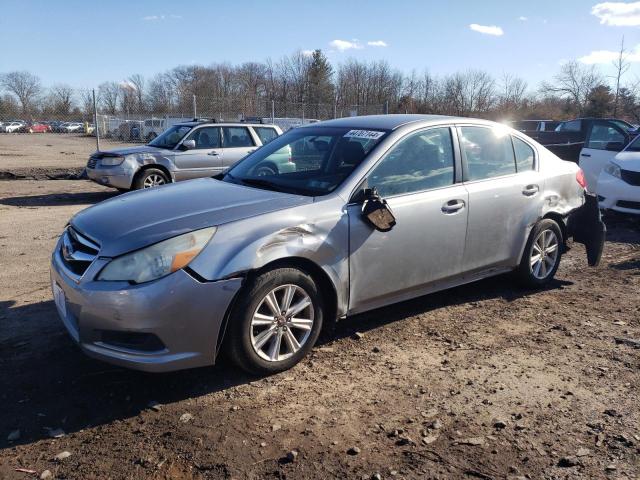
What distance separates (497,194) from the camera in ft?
15.7

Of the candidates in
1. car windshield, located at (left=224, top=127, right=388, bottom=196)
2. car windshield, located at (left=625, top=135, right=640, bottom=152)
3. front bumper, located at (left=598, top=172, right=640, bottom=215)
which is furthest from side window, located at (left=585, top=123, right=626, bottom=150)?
car windshield, located at (left=224, top=127, right=388, bottom=196)

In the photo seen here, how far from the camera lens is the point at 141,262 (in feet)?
10.5

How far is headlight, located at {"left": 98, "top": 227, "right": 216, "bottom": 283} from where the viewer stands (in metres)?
3.17

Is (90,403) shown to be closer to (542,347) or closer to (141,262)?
(141,262)

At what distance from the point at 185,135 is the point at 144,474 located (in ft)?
31.5

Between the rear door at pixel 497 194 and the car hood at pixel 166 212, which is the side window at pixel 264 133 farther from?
the car hood at pixel 166 212

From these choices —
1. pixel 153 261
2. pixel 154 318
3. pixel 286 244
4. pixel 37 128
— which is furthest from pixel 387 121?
pixel 37 128

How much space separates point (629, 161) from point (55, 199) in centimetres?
1089

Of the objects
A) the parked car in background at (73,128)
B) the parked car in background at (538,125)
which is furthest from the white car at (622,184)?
the parked car in background at (73,128)

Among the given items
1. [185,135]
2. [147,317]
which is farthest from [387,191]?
[185,135]

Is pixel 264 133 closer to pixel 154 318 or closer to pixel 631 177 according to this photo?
pixel 631 177

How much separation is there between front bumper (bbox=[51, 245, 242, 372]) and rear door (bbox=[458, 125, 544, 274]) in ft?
7.63

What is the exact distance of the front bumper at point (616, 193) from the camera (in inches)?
340

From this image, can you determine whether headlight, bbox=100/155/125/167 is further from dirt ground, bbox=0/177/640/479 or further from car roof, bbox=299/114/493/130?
car roof, bbox=299/114/493/130
